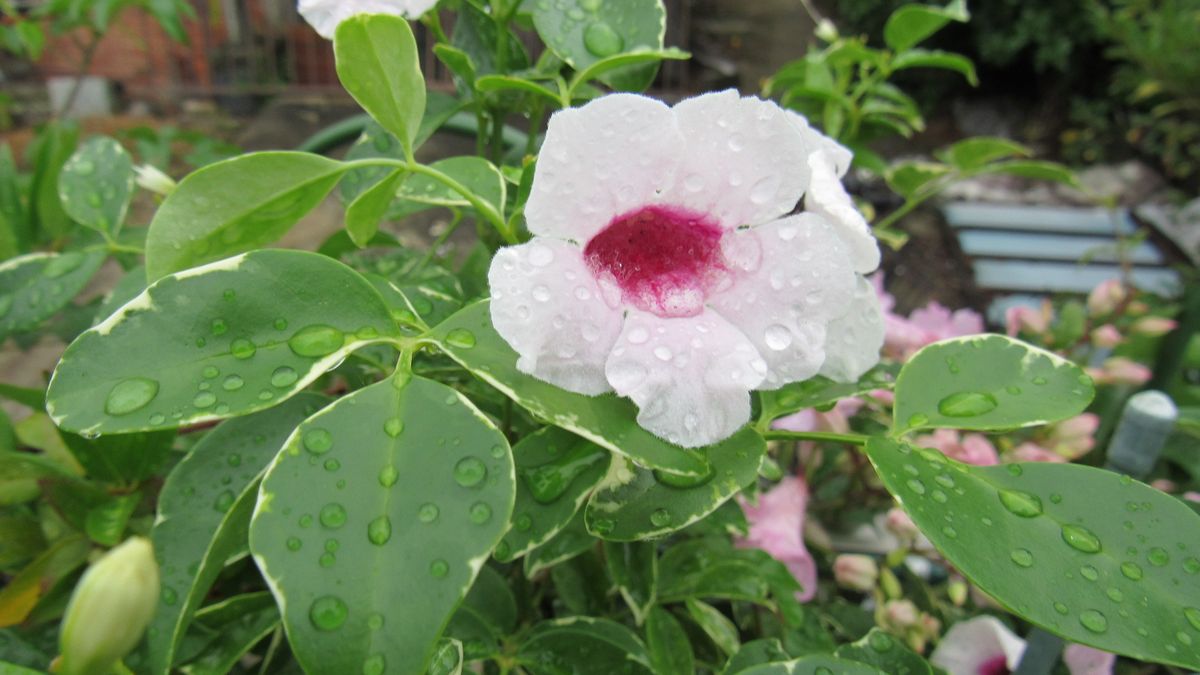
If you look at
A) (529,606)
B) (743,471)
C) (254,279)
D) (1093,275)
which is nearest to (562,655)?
(529,606)

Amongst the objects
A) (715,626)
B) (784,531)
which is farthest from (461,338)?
(784,531)

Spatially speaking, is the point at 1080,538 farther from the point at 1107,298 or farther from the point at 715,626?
the point at 1107,298

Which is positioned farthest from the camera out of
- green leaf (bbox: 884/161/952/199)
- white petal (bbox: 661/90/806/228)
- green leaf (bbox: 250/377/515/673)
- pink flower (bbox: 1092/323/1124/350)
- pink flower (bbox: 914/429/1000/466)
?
pink flower (bbox: 1092/323/1124/350)

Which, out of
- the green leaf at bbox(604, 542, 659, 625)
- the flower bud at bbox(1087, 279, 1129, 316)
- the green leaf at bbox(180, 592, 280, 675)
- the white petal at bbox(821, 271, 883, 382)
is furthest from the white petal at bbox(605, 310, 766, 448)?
the flower bud at bbox(1087, 279, 1129, 316)

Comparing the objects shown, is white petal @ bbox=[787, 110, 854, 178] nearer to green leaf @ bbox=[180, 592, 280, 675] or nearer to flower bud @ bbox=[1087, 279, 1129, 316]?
green leaf @ bbox=[180, 592, 280, 675]

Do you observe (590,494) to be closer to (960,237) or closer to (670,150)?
(670,150)

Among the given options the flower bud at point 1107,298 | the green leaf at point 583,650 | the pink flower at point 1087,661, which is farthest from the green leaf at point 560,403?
the flower bud at point 1107,298

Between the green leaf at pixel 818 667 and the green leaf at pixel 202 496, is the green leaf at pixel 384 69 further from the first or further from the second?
the green leaf at pixel 818 667
